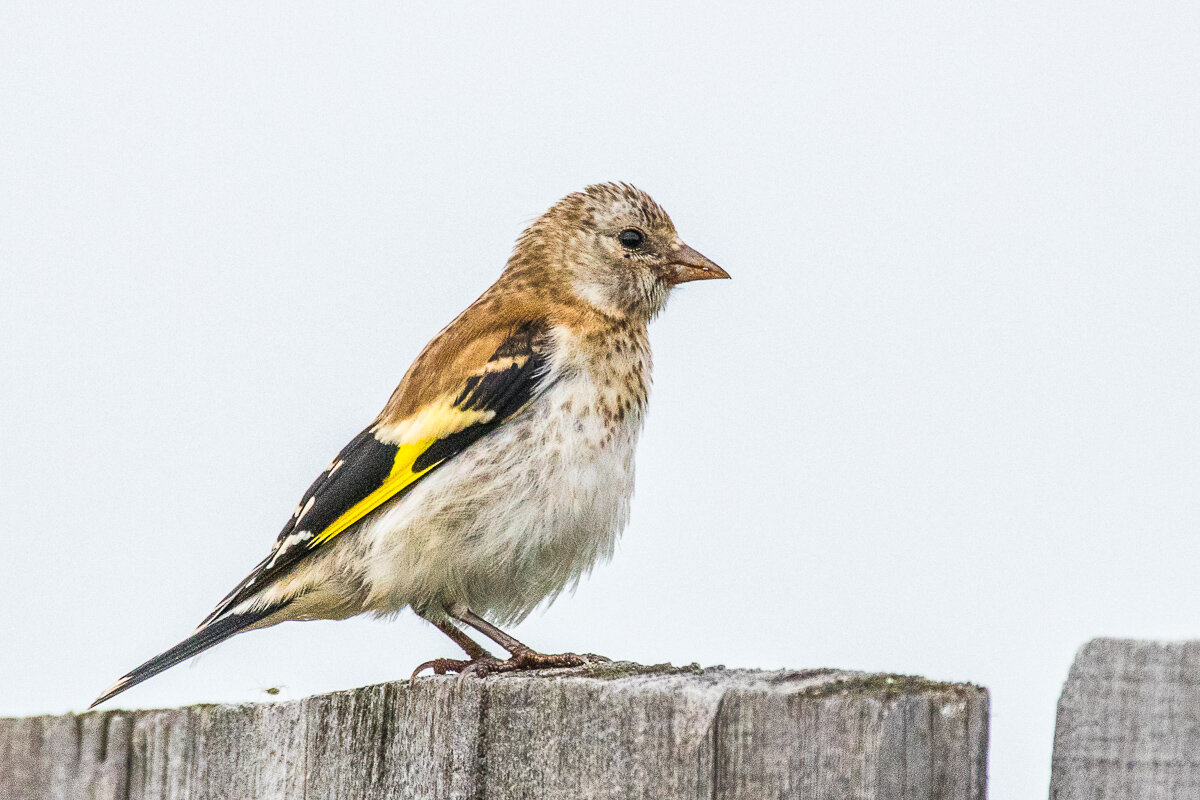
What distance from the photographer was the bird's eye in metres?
6.13

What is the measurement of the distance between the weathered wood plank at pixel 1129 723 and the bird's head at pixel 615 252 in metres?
3.80

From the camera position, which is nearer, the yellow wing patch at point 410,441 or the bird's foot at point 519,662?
the bird's foot at point 519,662

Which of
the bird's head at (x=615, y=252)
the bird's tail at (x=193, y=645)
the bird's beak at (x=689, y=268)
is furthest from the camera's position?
the bird's beak at (x=689, y=268)

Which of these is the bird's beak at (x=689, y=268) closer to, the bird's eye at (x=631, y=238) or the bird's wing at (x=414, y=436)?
the bird's eye at (x=631, y=238)

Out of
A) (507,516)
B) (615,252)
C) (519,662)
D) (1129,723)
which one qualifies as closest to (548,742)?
(1129,723)

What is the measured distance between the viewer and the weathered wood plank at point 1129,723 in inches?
80.9

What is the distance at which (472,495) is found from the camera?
4.86m

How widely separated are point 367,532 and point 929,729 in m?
3.01

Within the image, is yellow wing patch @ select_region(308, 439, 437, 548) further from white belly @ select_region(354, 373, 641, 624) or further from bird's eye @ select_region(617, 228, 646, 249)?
bird's eye @ select_region(617, 228, 646, 249)

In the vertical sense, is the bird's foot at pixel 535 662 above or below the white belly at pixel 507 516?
below

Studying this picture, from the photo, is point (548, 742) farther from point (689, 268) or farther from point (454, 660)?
point (689, 268)

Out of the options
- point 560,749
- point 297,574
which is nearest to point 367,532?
point 297,574

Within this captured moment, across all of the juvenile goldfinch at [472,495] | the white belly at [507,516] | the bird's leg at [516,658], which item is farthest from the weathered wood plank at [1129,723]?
the white belly at [507,516]

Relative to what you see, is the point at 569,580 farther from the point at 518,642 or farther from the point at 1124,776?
the point at 1124,776
